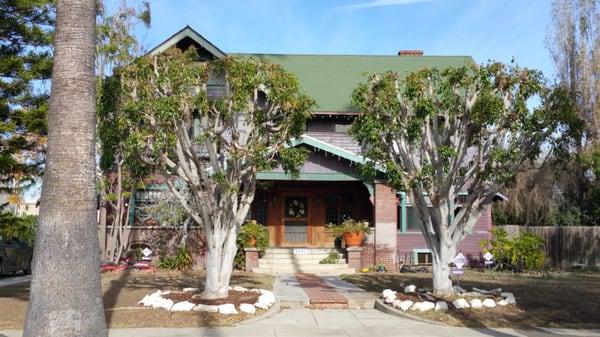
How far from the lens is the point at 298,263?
20031mm

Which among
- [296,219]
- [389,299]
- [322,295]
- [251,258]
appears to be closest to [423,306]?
[389,299]

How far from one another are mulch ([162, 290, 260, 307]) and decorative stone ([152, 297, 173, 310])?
22 cm

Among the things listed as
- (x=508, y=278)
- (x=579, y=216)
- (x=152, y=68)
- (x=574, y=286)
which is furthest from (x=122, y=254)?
(x=579, y=216)

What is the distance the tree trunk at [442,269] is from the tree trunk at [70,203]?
7899 millimetres

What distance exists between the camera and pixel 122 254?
21.1 metres

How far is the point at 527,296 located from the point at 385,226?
22.6ft

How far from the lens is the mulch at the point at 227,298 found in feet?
39.0

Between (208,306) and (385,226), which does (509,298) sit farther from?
(385,226)

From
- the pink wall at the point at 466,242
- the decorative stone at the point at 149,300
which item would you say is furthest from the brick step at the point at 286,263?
the decorative stone at the point at 149,300

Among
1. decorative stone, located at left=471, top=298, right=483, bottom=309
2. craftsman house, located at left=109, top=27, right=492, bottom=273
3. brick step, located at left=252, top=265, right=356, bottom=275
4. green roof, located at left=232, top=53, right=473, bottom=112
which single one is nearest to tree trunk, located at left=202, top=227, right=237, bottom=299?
decorative stone, located at left=471, top=298, right=483, bottom=309

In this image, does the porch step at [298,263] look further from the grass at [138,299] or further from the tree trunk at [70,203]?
the tree trunk at [70,203]

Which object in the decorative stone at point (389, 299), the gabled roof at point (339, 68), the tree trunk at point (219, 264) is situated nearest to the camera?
the tree trunk at point (219, 264)

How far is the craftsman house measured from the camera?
2033 centimetres

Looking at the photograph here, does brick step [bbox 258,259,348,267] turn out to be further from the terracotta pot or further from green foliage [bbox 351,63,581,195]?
green foliage [bbox 351,63,581,195]
